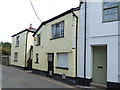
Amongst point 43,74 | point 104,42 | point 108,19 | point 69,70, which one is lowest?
point 43,74

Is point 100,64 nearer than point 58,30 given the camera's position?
Yes

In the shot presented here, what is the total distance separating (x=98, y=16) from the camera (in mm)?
7871

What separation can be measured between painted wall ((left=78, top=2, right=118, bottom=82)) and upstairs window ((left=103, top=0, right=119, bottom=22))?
10.2 inches

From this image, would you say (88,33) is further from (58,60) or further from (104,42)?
(58,60)

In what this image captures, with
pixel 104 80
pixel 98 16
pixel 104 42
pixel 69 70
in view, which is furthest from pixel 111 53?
pixel 69 70

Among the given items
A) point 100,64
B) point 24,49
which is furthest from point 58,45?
point 24,49

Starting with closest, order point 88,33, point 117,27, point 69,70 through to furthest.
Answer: point 117,27 < point 88,33 < point 69,70

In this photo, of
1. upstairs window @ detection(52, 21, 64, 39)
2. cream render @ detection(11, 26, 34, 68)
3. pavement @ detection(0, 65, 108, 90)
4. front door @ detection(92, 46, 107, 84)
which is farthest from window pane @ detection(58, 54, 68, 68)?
cream render @ detection(11, 26, 34, 68)

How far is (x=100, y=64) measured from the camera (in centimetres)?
797

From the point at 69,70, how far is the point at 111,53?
3358 millimetres

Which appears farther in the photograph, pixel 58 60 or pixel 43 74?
pixel 43 74

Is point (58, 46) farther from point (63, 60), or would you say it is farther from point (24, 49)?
point (24, 49)

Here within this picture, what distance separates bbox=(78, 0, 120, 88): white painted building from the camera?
6989 millimetres

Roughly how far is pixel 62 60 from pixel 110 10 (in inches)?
208
